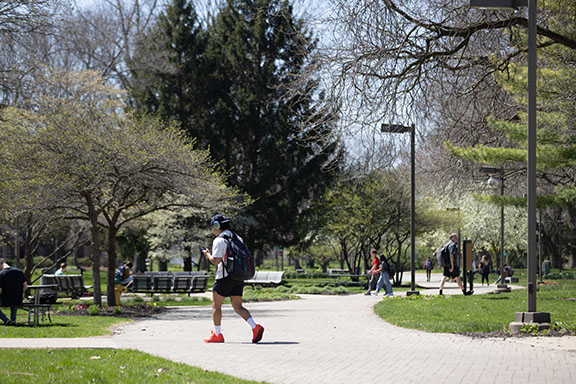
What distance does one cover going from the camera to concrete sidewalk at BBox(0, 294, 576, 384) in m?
8.38

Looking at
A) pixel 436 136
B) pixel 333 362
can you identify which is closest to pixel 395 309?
pixel 436 136

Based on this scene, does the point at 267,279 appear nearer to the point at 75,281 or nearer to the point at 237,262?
the point at 75,281

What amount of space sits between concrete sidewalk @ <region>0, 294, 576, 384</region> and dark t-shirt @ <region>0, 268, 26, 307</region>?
220 centimetres

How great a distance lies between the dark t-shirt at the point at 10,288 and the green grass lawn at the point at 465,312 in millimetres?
7610

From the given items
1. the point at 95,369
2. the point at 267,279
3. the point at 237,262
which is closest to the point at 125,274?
the point at 267,279

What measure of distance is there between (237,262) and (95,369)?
3.35m

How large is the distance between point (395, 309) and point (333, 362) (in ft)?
30.4

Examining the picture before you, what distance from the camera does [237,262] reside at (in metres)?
11.4

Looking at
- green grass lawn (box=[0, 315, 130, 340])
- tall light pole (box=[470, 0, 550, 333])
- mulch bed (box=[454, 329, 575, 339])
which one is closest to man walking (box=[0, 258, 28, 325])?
green grass lawn (box=[0, 315, 130, 340])

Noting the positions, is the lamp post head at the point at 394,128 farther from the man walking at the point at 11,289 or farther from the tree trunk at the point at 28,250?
the tree trunk at the point at 28,250

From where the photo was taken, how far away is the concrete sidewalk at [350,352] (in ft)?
27.5

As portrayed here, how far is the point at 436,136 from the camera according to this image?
2062 centimetres

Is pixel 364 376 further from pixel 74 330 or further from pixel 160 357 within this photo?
pixel 74 330

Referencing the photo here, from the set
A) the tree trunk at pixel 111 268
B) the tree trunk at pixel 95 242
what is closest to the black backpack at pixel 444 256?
the tree trunk at pixel 111 268
